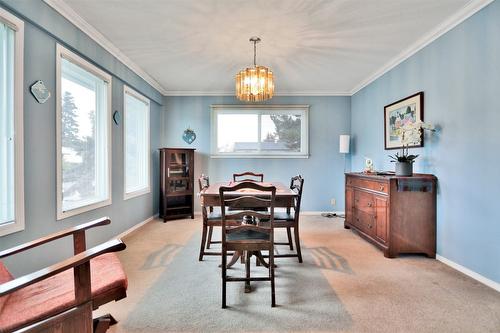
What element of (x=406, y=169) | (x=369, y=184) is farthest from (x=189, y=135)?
(x=406, y=169)

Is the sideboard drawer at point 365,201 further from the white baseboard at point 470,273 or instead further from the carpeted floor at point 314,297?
the white baseboard at point 470,273

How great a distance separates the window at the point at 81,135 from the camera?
2463mm

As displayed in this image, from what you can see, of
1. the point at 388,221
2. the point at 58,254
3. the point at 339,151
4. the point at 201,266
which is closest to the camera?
the point at 58,254

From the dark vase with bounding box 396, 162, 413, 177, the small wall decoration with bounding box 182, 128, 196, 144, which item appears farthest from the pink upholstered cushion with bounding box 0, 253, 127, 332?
the small wall decoration with bounding box 182, 128, 196, 144

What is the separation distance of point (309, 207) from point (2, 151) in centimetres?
460

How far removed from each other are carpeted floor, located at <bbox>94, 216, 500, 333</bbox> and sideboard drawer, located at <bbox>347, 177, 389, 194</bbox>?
77 centimetres

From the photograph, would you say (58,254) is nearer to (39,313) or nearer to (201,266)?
(201,266)

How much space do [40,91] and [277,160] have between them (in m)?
3.85

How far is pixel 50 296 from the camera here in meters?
1.25

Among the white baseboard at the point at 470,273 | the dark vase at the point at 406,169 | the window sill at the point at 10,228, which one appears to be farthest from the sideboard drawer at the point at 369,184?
the window sill at the point at 10,228

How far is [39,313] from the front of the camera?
111 cm

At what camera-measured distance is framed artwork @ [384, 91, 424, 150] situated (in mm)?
3100

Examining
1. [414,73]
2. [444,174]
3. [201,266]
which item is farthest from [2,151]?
[414,73]

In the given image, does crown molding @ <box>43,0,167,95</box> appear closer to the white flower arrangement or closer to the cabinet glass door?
the cabinet glass door
